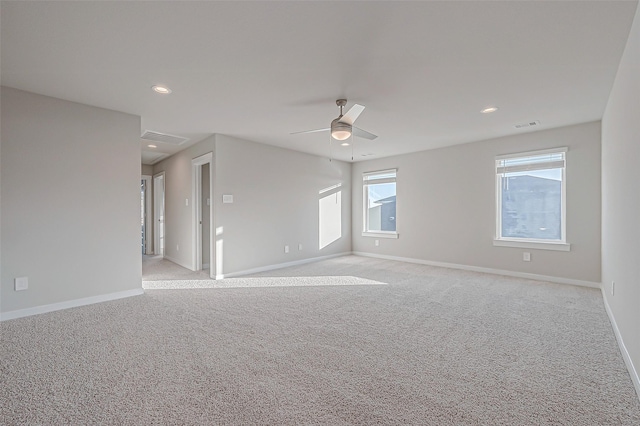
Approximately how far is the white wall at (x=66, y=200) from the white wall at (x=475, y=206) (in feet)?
16.5

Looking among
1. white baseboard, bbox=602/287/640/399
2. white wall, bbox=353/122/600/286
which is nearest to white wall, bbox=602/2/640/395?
white baseboard, bbox=602/287/640/399

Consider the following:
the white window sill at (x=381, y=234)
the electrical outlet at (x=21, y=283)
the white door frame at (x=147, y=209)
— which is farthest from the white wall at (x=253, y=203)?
the electrical outlet at (x=21, y=283)

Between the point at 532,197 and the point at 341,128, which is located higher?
the point at 341,128

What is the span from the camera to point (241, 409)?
165 cm

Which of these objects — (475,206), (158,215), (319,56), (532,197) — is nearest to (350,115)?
(319,56)

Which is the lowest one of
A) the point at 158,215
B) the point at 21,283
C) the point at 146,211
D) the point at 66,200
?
the point at 21,283

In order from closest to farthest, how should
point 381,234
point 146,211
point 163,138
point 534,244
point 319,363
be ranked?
point 319,363, point 534,244, point 163,138, point 381,234, point 146,211

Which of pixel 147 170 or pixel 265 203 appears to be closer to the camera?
pixel 265 203

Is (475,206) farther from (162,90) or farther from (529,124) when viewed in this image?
(162,90)

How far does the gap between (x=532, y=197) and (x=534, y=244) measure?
782 mm

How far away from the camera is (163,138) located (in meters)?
5.02

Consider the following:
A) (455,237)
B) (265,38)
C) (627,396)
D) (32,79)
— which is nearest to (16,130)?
(32,79)

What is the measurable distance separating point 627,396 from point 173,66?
4076 mm

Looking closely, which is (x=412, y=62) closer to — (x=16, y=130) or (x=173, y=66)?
(x=173, y=66)
